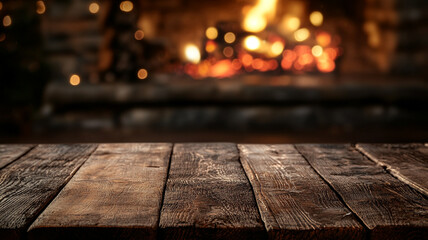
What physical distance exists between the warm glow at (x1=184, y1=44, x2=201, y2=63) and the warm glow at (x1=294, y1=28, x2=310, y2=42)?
71 centimetres

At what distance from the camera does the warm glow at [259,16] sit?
3148 millimetres

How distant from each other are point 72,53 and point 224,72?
3.22 feet

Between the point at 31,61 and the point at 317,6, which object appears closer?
the point at 31,61

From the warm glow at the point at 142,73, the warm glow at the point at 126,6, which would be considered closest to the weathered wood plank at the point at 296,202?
the warm glow at the point at 142,73

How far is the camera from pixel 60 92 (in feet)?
8.86

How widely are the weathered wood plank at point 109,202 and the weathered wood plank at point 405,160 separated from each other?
429mm

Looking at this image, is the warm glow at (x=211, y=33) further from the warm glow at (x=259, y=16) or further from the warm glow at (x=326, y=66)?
the warm glow at (x=326, y=66)

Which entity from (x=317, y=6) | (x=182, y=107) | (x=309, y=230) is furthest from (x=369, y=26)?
(x=309, y=230)

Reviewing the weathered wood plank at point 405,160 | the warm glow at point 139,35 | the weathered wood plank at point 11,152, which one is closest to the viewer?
the weathered wood plank at point 405,160

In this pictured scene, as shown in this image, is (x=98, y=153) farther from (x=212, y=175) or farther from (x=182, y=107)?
(x=182, y=107)

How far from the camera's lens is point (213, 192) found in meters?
0.73

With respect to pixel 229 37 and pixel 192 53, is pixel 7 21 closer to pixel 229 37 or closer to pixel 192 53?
pixel 192 53

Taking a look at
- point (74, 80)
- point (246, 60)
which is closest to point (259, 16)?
point (246, 60)

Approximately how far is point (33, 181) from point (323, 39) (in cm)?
276
